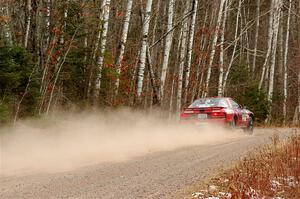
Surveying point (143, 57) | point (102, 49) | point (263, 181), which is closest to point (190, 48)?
point (143, 57)

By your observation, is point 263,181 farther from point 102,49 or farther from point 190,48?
point 190,48

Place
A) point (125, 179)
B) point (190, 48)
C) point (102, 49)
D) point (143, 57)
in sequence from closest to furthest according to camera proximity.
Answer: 1. point (125, 179)
2. point (102, 49)
3. point (143, 57)
4. point (190, 48)

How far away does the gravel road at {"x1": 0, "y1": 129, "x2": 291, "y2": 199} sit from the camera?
285 inches

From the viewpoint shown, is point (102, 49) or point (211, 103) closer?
point (102, 49)

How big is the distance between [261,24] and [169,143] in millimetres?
33373

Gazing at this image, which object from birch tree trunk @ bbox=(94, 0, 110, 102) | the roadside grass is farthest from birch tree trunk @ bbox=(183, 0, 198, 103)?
the roadside grass

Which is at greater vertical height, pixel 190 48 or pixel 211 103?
pixel 190 48

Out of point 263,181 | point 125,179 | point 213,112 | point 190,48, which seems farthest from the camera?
point 190,48

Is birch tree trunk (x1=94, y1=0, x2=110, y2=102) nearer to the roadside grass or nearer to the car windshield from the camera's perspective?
the car windshield

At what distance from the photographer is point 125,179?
8.30 metres

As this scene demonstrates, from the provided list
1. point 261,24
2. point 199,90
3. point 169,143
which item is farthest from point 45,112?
point 261,24

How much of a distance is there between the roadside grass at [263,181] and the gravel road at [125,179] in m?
0.54

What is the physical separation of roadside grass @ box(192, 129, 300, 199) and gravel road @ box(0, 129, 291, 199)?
0.54m

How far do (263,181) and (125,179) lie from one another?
257 centimetres
